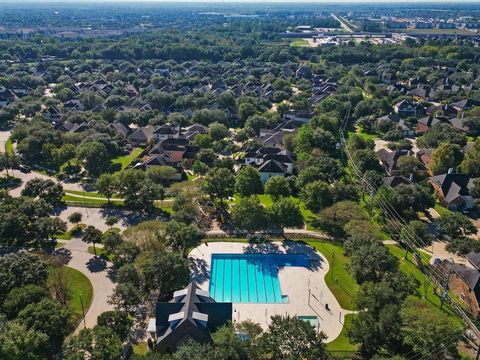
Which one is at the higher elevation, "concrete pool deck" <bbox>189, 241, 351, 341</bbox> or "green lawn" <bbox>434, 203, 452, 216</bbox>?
"concrete pool deck" <bbox>189, 241, 351, 341</bbox>

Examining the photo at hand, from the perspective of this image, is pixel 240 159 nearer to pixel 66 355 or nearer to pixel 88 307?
pixel 88 307

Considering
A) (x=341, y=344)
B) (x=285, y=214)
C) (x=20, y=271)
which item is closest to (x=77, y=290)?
(x=20, y=271)

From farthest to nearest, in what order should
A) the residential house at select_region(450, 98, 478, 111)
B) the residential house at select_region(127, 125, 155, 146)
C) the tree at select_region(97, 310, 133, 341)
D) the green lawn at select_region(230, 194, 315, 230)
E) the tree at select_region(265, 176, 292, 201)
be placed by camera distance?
the residential house at select_region(450, 98, 478, 111) < the residential house at select_region(127, 125, 155, 146) < the tree at select_region(265, 176, 292, 201) < the green lawn at select_region(230, 194, 315, 230) < the tree at select_region(97, 310, 133, 341)

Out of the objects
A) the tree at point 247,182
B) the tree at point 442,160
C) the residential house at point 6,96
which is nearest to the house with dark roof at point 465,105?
the tree at point 442,160

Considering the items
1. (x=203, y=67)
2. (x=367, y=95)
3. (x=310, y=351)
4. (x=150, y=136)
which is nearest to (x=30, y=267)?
(x=310, y=351)

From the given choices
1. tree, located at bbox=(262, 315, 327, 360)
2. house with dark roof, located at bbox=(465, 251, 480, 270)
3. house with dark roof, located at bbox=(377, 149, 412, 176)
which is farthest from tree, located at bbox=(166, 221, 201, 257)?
house with dark roof, located at bbox=(377, 149, 412, 176)

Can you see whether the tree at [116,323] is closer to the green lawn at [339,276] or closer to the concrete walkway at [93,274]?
the concrete walkway at [93,274]

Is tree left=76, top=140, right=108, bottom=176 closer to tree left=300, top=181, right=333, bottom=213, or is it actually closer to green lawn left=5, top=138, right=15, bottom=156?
green lawn left=5, top=138, right=15, bottom=156

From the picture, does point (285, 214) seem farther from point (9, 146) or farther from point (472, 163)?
point (9, 146)
